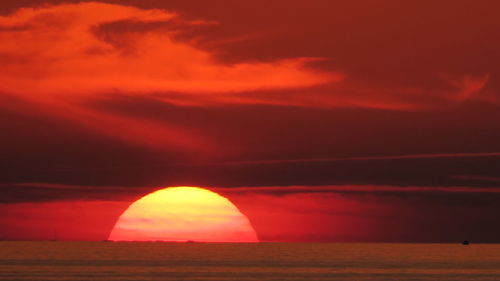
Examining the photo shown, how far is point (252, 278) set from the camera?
141 metres

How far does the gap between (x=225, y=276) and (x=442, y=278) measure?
3241 cm

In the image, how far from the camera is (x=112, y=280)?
131m

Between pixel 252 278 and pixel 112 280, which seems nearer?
pixel 112 280

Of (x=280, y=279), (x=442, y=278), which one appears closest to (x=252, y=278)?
(x=280, y=279)

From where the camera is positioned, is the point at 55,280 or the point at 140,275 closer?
the point at 55,280

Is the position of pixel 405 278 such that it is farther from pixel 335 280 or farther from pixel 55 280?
pixel 55 280

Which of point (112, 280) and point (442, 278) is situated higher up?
point (442, 278)

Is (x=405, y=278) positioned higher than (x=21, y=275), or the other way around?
(x=405, y=278)

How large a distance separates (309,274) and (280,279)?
15658 millimetres

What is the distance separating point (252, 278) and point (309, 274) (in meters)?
15.2

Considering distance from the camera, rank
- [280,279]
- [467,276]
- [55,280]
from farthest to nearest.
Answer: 1. [467,276]
2. [280,279]
3. [55,280]

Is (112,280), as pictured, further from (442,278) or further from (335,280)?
(442,278)

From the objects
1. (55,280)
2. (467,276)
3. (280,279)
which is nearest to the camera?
(55,280)

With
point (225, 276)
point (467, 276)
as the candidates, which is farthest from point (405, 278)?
point (225, 276)
